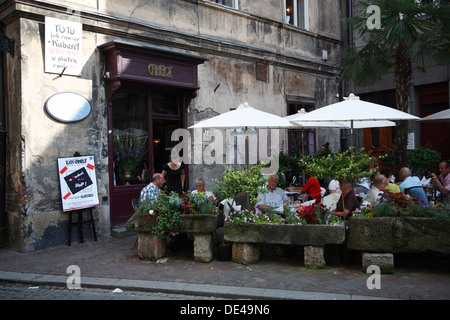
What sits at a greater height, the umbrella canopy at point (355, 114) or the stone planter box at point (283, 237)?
the umbrella canopy at point (355, 114)

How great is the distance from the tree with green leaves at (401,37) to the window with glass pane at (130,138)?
562 centimetres

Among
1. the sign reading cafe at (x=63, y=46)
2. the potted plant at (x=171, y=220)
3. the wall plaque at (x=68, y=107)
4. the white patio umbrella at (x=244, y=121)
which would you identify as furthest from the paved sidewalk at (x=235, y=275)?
the sign reading cafe at (x=63, y=46)

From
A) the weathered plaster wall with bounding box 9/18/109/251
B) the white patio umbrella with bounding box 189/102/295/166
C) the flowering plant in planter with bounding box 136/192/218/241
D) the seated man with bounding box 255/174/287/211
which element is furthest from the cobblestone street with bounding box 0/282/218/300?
the white patio umbrella with bounding box 189/102/295/166

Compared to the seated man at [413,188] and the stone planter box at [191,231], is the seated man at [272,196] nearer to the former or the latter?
the stone planter box at [191,231]

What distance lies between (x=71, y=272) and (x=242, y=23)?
8.13 m

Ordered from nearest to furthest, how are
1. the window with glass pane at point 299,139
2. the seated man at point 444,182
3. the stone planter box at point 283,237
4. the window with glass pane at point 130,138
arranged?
1. the stone planter box at point 283,237
2. the seated man at point 444,182
3. the window with glass pane at point 130,138
4. the window with glass pane at point 299,139

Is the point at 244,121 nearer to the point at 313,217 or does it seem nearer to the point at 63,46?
the point at 313,217

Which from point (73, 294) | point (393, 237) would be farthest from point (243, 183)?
point (73, 294)

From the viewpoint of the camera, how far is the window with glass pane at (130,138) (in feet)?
29.1

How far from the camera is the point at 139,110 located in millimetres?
9336

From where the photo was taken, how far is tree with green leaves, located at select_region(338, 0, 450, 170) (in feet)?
30.5

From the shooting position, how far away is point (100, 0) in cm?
848

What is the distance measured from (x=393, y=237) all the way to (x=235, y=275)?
7.31ft

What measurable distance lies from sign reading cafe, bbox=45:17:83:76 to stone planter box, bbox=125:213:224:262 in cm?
339
